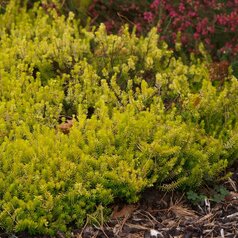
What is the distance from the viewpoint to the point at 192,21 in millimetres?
4895

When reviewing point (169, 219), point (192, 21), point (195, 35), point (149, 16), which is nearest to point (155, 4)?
point (149, 16)

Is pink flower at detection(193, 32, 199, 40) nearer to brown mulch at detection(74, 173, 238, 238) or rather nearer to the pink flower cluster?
the pink flower cluster

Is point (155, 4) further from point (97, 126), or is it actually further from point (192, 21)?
point (97, 126)

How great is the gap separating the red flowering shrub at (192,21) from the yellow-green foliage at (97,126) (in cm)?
Result: 23

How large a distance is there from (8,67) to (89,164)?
139cm

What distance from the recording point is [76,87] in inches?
158

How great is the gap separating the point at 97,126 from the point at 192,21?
177 centimetres

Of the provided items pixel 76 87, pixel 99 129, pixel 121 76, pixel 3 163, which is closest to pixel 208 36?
pixel 121 76

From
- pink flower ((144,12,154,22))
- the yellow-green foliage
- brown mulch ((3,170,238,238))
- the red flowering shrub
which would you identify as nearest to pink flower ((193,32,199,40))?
the red flowering shrub

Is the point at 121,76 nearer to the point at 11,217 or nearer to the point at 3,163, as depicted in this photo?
the point at 3,163

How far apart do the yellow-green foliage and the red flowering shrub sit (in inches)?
9.0

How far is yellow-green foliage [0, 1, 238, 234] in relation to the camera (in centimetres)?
317

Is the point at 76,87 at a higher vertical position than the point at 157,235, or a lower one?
higher

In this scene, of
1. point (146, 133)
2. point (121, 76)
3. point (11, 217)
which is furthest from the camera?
point (121, 76)
